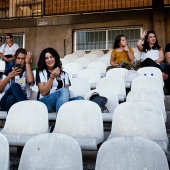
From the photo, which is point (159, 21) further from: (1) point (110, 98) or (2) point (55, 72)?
(2) point (55, 72)

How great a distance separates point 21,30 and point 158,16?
430cm

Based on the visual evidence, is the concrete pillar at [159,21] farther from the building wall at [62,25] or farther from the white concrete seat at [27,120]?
the white concrete seat at [27,120]

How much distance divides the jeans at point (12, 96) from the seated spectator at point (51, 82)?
0.73ft

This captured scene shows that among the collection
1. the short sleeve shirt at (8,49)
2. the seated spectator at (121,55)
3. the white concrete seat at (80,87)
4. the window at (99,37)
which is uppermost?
the window at (99,37)

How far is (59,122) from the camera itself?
9.15 feet

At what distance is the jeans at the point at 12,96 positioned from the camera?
337 centimetres

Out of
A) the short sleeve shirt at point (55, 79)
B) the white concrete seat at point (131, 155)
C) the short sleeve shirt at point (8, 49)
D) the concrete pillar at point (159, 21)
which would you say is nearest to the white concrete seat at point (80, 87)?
the short sleeve shirt at point (55, 79)

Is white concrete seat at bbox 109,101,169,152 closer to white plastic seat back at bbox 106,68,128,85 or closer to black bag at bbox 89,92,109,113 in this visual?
black bag at bbox 89,92,109,113

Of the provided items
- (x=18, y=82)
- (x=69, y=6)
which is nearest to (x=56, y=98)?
(x=18, y=82)

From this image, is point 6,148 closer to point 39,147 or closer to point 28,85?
point 39,147

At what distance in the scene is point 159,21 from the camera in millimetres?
8023

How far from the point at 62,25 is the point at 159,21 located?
2.93 meters

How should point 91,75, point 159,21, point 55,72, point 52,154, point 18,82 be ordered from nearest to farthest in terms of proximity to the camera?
point 52,154, point 55,72, point 18,82, point 91,75, point 159,21

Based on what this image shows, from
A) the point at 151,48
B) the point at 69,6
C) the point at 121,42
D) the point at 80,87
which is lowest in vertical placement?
the point at 80,87
